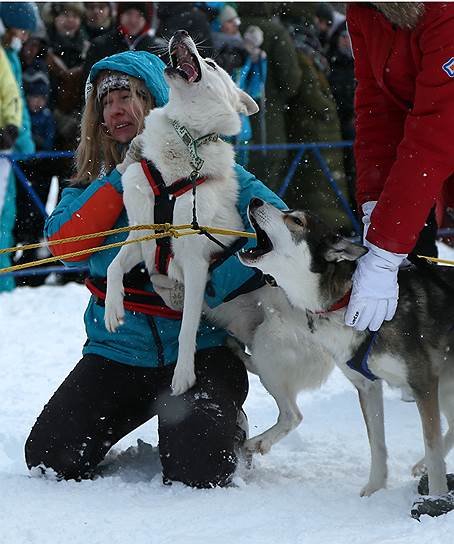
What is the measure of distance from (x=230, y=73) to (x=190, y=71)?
11.4 ft

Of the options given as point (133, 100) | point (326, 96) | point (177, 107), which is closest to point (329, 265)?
point (177, 107)

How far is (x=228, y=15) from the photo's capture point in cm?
664

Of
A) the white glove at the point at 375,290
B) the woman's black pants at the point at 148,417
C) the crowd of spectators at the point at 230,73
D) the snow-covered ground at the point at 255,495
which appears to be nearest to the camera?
the snow-covered ground at the point at 255,495

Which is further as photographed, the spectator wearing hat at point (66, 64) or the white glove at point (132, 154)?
the spectator wearing hat at point (66, 64)

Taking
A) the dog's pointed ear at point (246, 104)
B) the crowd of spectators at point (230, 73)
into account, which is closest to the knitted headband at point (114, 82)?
the dog's pointed ear at point (246, 104)

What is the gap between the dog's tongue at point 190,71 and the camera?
297 cm

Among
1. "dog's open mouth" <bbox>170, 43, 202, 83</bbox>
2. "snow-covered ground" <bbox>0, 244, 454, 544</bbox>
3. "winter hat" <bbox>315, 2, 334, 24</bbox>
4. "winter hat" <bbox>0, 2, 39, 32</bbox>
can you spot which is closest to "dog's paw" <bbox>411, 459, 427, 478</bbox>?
Result: "snow-covered ground" <bbox>0, 244, 454, 544</bbox>

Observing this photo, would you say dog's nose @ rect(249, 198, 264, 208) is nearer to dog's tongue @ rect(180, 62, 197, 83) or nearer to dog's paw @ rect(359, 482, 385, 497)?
dog's tongue @ rect(180, 62, 197, 83)

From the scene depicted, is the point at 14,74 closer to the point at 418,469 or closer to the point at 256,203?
the point at 256,203

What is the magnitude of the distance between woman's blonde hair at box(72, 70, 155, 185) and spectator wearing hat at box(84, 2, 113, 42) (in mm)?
3566

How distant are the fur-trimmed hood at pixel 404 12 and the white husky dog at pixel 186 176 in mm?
724

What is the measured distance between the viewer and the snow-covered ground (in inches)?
93.3

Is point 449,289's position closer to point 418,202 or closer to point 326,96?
point 418,202

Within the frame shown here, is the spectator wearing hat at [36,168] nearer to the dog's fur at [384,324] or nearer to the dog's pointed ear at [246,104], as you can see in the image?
the dog's pointed ear at [246,104]
